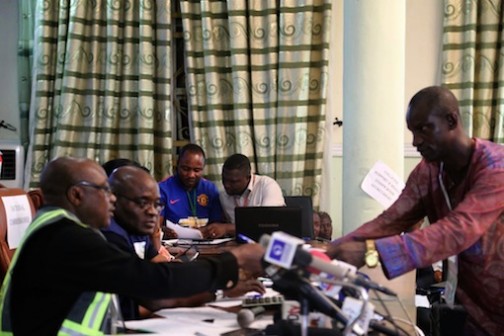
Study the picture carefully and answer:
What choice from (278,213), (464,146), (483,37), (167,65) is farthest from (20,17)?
(464,146)

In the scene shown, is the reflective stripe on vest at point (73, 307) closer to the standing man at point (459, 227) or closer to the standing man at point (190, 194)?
the standing man at point (459, 227)

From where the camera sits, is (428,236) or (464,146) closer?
(428,236)

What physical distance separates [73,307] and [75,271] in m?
0.18

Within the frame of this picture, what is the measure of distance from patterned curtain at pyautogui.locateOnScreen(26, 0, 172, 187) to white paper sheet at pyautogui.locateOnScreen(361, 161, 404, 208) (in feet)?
8.90

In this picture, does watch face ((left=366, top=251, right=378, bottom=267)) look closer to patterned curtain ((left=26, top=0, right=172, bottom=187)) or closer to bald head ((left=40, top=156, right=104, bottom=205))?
bald head ((left=40, top=156, right=104, bottom=205))

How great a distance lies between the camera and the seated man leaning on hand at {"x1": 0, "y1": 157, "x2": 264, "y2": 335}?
1555 mm

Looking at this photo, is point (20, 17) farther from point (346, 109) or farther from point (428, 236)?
point (428, 236)

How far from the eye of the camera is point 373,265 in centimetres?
172

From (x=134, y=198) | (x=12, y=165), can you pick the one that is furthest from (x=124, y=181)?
(x=12, y=165)

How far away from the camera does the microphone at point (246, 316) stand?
1.93m

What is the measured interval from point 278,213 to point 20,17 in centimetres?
332

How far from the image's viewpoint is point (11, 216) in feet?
8.20

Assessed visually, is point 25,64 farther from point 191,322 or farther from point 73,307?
point 73,307

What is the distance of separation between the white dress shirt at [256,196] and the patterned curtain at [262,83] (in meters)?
0.48
